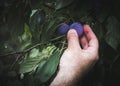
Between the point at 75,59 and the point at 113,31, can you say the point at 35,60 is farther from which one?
the point at 113,31

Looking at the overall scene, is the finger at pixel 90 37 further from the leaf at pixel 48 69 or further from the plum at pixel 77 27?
the leaf at pixel 48 69

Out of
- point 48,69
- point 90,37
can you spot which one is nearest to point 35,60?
point 48,69

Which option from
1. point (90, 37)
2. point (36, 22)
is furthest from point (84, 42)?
point (36, 22)

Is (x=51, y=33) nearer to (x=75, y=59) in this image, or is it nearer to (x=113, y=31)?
(x=75, y=59)

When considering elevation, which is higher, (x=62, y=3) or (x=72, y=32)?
(x=62, y=3)

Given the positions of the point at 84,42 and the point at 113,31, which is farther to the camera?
the point at 84,42

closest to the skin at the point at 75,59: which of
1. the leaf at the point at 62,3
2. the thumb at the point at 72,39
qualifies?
the thumb at the point at 72,39
